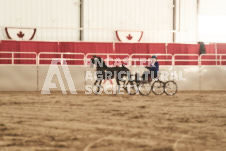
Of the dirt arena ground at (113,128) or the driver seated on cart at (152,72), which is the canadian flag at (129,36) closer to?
the driver seated on cart at (152,72)

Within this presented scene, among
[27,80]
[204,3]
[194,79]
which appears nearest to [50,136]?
[27,80]

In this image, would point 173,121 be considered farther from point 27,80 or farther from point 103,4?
point 103,4

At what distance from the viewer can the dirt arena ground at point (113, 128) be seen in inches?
210

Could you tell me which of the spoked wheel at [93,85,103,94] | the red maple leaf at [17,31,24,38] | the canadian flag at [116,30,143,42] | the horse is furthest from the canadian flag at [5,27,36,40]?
the horse

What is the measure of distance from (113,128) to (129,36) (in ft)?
49.7

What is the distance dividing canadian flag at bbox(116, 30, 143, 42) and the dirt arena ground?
11.5m

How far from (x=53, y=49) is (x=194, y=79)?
773cm

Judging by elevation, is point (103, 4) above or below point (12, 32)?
above

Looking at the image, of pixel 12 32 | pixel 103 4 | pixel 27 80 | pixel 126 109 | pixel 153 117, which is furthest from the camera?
pixel 103 4

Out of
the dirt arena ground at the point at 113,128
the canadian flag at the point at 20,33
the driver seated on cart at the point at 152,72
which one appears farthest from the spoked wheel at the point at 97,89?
the canadian flag at the point at 20,33

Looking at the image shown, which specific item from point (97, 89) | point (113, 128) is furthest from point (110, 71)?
point (113, 128)

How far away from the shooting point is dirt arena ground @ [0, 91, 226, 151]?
17.5ft

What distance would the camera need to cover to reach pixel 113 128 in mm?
6883

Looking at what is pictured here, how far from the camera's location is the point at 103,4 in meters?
21.9
